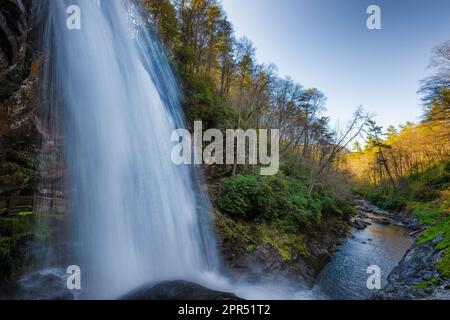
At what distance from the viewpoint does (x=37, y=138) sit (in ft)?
21.4

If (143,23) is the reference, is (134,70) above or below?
below

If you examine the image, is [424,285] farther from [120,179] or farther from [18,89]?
[18,89]

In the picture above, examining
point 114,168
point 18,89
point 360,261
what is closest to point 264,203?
point 360,261

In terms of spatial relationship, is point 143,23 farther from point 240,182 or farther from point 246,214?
point 246,214

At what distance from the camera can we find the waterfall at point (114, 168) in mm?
6527

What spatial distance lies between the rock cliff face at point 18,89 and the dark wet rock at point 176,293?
460 centimetres

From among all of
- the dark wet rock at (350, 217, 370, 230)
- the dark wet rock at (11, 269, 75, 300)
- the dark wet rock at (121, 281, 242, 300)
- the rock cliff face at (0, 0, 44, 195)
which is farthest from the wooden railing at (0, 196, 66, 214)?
the dark wet rock at (350, 217, 370, 230)

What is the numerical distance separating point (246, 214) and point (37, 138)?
8.85m

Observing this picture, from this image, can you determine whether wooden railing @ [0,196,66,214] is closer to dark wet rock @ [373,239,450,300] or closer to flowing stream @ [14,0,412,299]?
flowing stream @ [14,0,412,299]

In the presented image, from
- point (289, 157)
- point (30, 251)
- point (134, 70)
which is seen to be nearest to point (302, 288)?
point (30, 251)

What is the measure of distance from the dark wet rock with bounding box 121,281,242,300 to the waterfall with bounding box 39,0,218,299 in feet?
2.22

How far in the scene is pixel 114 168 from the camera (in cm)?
739

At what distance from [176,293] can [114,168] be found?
465cm
